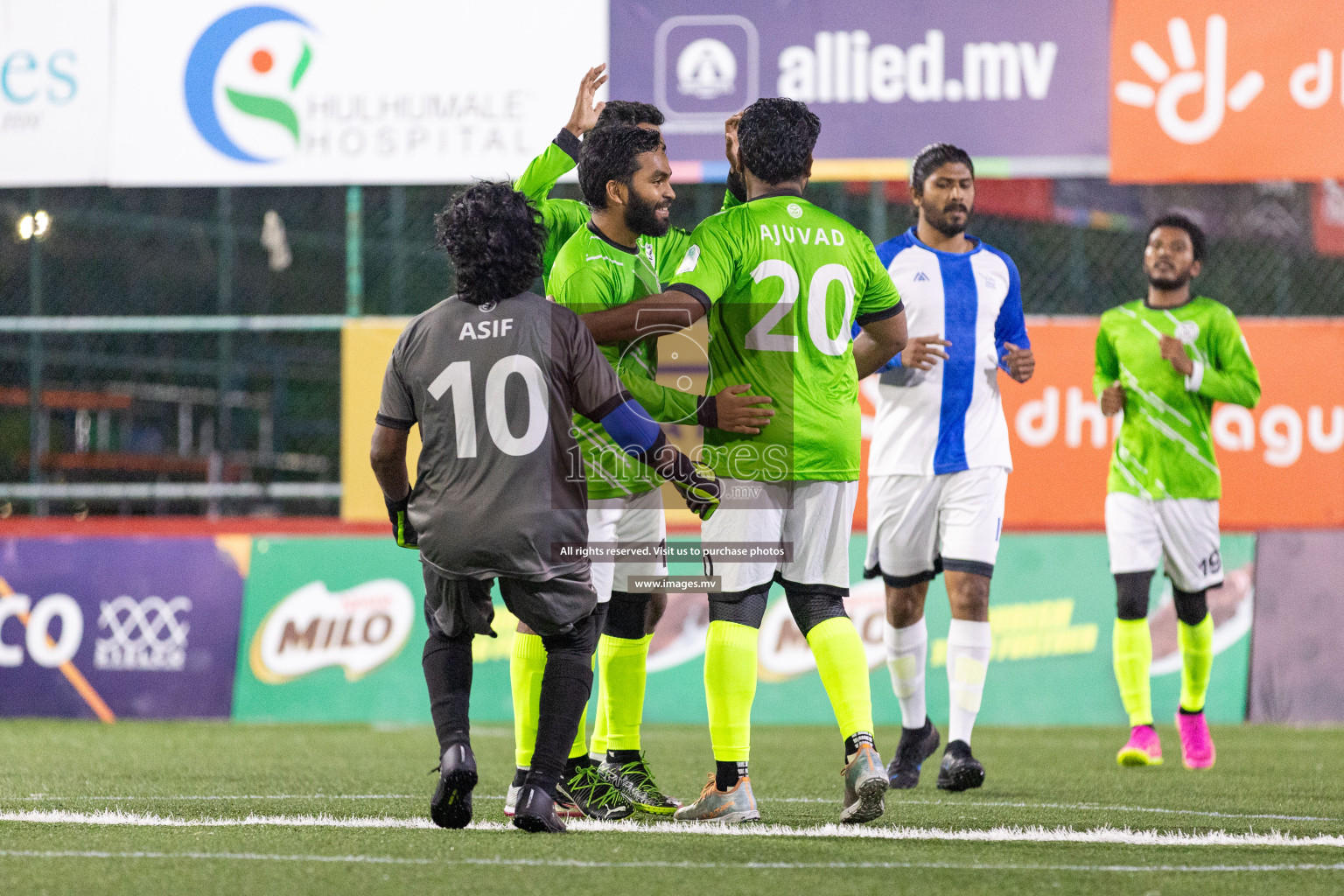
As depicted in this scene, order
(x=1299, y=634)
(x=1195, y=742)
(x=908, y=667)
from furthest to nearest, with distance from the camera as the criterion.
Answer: (x=1299, y=634)
(x=1195, y=742)
(x=908, y=667)

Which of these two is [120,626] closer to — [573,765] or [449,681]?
[573,765]

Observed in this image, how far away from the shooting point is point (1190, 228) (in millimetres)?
6852

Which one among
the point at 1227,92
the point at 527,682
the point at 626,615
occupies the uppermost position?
the point at 1227,92

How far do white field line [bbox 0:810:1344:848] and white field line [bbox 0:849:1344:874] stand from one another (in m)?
0.42

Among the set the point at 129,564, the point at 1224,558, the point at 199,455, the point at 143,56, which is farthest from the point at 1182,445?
the point at 199,455

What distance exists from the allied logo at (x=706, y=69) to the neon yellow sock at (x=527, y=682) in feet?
16.3

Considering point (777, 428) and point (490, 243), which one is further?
point (777, 428)

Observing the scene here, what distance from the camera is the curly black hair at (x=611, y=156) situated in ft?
15.4

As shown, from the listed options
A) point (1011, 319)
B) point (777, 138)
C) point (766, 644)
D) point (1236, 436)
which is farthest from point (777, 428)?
point (1236, 436)

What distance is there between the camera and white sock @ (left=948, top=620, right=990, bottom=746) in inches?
223

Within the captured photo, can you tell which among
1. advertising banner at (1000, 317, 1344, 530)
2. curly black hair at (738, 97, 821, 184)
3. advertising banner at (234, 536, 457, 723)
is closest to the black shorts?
curly black hair at (738, 97, 821, 184)

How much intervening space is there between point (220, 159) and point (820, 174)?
11.6 ft

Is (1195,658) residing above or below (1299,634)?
above

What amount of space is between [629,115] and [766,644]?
163 inches
